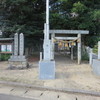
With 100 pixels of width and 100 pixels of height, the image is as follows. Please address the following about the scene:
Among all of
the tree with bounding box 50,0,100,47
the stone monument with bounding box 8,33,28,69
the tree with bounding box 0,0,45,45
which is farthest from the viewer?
the tree with bounding box 0,0,45,45

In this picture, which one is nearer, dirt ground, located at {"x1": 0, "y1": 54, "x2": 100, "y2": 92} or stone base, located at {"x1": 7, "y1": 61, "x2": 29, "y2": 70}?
dirt ground, located at {"x1": 0, "y1": 54, "x2": 100, "y2": 92}

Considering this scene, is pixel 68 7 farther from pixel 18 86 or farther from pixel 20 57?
pixel 18 86

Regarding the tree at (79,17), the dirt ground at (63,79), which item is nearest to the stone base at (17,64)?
the dirt ground at (63,79)

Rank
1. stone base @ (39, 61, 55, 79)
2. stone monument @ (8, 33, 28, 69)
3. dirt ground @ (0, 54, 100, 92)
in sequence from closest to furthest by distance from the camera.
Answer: dirt ground @ (0, 54, 100, 92) → stone base @ (39, 61, 55, 79) → stone monument @ (8, 33, 28, 69)

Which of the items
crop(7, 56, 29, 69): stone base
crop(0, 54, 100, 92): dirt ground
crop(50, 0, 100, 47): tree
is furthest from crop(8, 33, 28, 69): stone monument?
crop(50, 0, 100, 47): tree

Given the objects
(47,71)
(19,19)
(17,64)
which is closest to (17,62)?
(17,64)

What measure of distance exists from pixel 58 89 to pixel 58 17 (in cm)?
787

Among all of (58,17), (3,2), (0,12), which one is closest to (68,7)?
(58,17)

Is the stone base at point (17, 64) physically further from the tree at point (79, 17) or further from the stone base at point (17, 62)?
the tree at point (79, 17)

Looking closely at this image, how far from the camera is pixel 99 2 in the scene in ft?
37.3

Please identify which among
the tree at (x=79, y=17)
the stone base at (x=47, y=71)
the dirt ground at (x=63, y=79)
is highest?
the tree at (x=79, y=17)

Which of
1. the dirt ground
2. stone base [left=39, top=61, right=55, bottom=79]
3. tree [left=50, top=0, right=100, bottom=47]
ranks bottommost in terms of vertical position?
the dirt ground

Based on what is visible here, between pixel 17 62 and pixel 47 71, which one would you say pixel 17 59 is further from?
pixel 47 71

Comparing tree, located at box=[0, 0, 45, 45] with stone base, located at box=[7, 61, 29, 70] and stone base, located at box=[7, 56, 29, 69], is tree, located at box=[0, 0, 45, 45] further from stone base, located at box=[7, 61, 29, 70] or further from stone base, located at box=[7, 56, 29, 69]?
stone base, located at box=[7, 61, 29, 70]
